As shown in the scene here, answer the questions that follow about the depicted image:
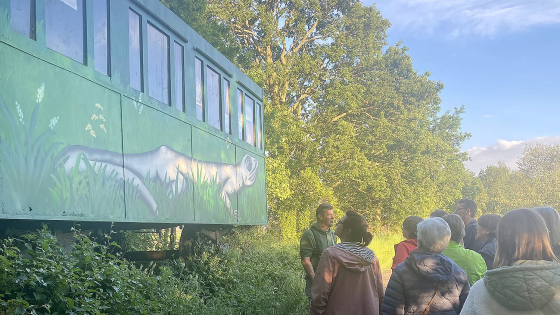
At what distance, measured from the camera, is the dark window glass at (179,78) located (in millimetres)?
9359

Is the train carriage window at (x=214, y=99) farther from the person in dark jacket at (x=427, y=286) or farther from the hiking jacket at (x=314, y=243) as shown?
the person in dark jacket at (x=427, y=286)

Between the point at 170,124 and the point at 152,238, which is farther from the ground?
the point at 170,124

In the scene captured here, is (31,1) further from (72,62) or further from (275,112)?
(275,112)

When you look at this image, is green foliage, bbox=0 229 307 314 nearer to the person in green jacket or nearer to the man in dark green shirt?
the man in dark green shirt

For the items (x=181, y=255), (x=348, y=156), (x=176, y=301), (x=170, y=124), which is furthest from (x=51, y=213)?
(x=348, y=156)

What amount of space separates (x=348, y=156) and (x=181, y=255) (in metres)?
18.0

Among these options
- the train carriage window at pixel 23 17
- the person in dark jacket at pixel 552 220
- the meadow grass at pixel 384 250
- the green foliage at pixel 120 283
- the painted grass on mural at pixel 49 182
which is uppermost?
the train carriage window at pixel 23 17

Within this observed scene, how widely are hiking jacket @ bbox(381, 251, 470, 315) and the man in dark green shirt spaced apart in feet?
7.93

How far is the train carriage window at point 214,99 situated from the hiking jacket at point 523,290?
800 cm

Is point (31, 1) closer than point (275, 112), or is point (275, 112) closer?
point (31, 1)

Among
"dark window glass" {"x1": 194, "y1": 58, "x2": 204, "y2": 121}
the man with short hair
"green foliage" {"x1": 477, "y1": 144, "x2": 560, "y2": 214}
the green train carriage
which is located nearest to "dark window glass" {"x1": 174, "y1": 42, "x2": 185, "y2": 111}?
the green train carriage

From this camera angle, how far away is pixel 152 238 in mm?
13445

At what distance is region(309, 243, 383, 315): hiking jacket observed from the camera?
17.2ft

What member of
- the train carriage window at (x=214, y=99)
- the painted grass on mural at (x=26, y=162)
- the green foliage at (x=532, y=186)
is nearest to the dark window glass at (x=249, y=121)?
the train carriage window at (x=214, y=99)
